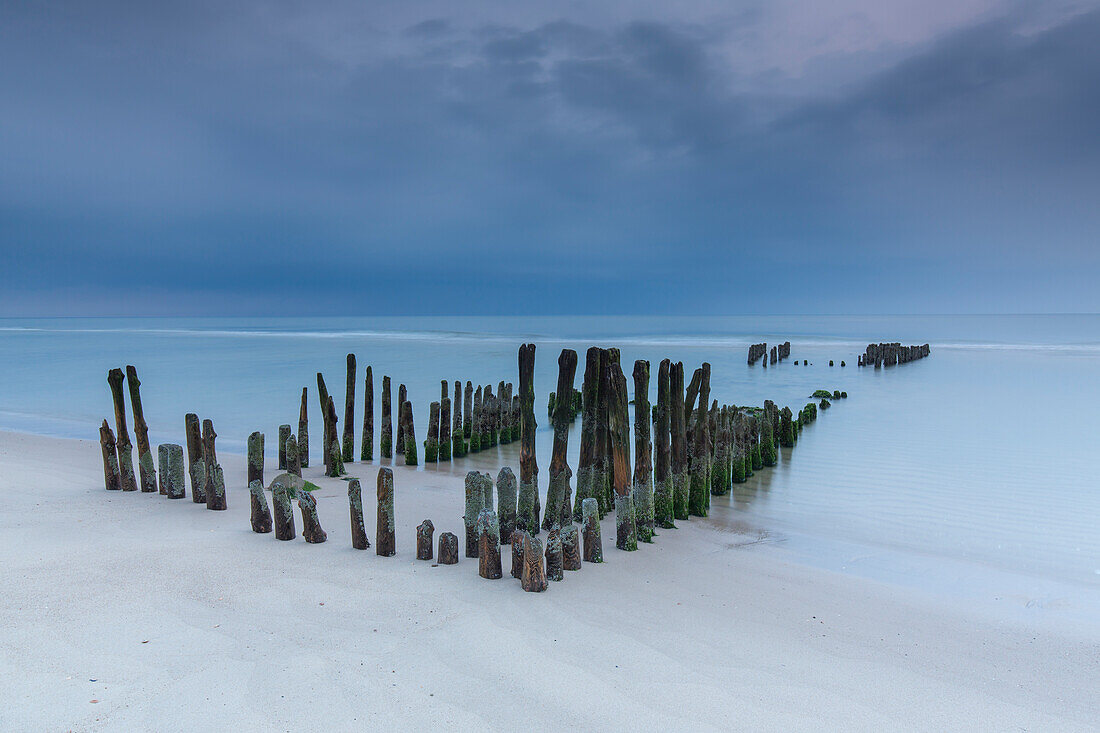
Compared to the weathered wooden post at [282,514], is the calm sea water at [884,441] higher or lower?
lower

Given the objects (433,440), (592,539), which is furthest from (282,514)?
(433,440)

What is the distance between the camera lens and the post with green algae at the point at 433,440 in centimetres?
1034

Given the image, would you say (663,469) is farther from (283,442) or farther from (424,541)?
(283,442)

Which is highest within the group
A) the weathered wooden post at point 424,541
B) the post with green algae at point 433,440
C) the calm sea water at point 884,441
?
the weathered wooden post at point 424,541

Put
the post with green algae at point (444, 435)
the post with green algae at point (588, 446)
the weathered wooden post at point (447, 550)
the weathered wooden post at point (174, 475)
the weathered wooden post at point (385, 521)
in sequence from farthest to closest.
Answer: the post with green algae at point (444, 435)
the weathered wooden post at point (174, 475)
the post with green algae at point (588, 446)
the weathered wooden post at point (385, 521)
the weathered wooden post at point (447, 550)

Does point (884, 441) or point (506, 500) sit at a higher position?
point (506, 500)

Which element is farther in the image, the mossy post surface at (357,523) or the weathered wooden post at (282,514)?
the weathered wooden post at (282,514)

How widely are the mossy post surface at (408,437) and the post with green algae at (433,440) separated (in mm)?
348

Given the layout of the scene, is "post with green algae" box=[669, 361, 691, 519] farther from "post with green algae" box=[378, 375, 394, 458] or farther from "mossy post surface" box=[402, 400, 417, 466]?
"post with green algae" box=[378, 375, 394, 458]

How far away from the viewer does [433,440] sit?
10461 millimetres

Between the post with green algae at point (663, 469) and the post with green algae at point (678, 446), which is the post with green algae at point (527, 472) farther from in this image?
the post with green algae at point (678, 446)

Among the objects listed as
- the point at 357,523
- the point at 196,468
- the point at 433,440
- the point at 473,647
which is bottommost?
the point at 433,440

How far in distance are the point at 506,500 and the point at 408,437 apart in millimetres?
5064

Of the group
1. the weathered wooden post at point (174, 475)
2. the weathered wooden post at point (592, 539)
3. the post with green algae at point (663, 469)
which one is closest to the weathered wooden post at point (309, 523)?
the weathered wooden post at point (592, 539)
